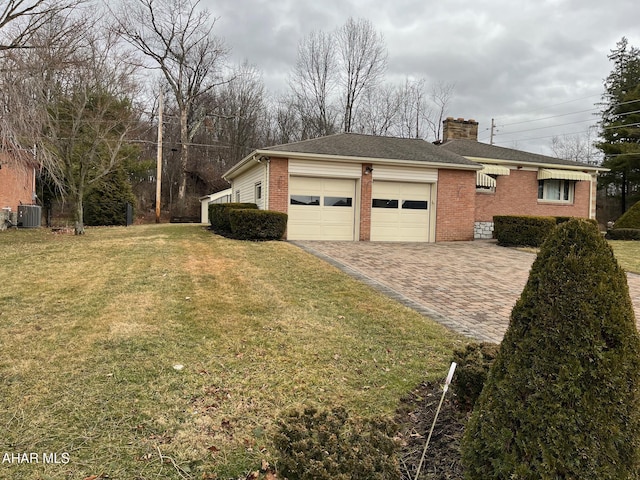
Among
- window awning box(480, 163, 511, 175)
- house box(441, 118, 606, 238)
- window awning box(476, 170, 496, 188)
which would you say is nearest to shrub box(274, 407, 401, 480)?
window awning box(476, 170, 496, 188)

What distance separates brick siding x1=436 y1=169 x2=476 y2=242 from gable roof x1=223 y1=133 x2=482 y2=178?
1.40 ft

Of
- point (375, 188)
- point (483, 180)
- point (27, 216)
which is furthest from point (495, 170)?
point (27, 216)

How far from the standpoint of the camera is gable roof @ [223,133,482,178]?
13.4 m

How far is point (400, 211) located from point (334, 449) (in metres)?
13.2

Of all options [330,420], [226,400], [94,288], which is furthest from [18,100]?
[330,420]

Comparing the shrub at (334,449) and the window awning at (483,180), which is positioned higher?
the window awning at (483,180)

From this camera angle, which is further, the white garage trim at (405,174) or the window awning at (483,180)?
the window awning at (483,180)

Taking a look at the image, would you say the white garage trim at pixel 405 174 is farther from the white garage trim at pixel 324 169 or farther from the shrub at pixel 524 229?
the shrub at pixel 524 229

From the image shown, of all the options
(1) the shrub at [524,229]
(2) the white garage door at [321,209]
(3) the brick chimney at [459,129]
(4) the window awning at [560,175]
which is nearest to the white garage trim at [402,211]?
(2) the white garage door at [321,209]

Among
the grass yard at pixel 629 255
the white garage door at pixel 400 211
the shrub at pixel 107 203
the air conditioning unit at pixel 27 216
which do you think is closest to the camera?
the grass yard at pixel 629 255

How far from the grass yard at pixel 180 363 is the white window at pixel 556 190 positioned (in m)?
14.7

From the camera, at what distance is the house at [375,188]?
44.5 feet

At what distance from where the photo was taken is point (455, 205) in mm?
15117

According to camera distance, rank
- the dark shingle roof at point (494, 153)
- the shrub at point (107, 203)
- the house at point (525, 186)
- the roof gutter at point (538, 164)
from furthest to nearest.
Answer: the shrub at point (107, 203)
the dark shingle roof at point (494, 153)
the roof gutter at point (538, 164)
the house at point (525, 186)
